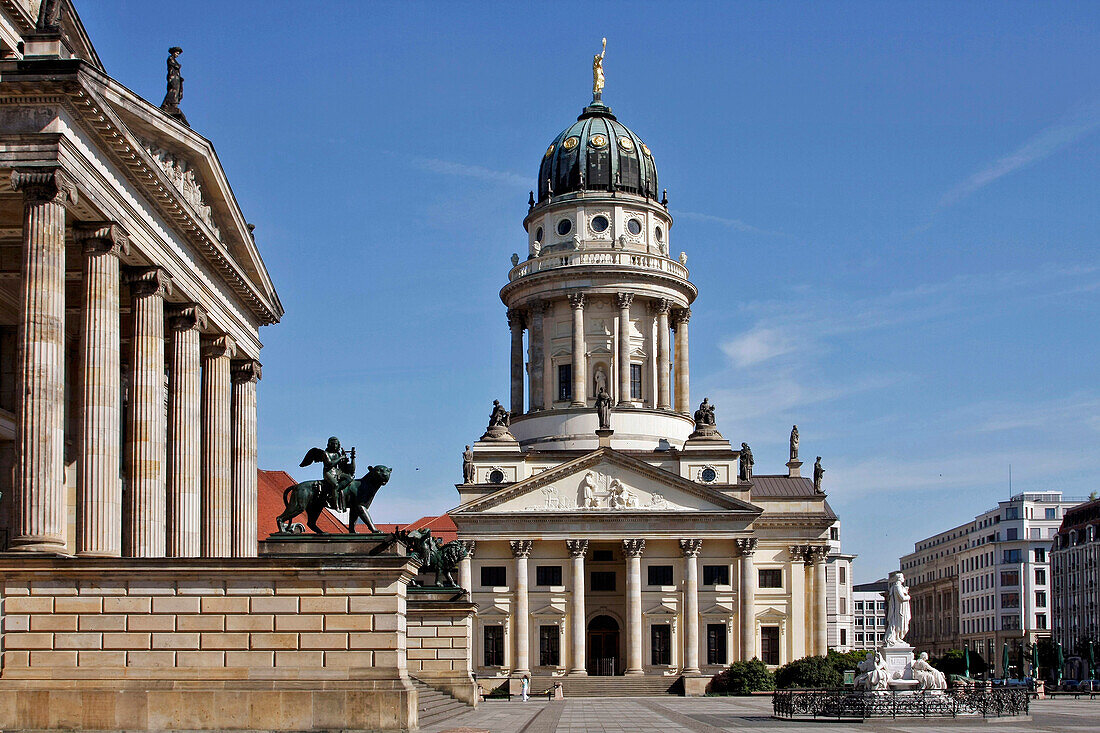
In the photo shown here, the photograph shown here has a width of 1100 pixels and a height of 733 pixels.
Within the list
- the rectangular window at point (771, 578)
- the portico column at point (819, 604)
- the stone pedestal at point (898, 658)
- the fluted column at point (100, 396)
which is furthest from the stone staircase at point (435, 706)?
the portico column at point (819, 604)

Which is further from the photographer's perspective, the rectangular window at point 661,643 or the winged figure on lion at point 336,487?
the rectangular window at point 661,643

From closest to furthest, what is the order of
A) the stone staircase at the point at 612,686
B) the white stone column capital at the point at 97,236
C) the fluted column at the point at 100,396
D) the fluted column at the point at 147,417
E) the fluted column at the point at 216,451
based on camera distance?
1. the fluted column at the point at 100,396
2. the white stone column capital at the point at 97,236
3. the fluted column at the point at 147,417
4. the fluted column at the point at 216,451
5. the stone staircase at the point at 612,686

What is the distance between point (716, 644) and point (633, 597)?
22.0 feet

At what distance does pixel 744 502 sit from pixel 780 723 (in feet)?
172

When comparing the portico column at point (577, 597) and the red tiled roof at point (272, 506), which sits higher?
the red tiled roof at point (272, 506)

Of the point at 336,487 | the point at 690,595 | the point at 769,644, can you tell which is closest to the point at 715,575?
the point at 690,595

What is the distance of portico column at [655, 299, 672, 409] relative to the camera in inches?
4542

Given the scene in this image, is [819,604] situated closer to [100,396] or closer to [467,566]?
[467,566]

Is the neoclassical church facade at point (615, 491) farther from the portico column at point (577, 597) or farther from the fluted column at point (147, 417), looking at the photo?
the fluted column at point (147, 417)

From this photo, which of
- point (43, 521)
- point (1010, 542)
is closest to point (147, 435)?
point (43, 521)

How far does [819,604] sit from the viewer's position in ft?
356

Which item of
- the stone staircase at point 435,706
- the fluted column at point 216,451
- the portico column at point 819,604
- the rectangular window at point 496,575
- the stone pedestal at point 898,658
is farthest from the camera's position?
the portico column at point 819,604

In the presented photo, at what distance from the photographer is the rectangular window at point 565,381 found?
115500 millimetres

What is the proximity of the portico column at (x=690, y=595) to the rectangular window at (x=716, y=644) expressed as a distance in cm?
175
